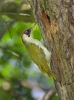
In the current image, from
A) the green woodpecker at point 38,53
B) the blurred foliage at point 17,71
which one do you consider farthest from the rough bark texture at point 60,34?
the blurred foliage at point 17,71

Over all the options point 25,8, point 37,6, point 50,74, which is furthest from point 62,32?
point 25,8

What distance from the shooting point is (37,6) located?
150 inches

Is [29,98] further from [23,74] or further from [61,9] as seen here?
[61,9]

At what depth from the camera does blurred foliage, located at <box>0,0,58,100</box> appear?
569 centimetres

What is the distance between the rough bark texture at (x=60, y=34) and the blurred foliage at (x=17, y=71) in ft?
3.90

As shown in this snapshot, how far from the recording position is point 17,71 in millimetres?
6902

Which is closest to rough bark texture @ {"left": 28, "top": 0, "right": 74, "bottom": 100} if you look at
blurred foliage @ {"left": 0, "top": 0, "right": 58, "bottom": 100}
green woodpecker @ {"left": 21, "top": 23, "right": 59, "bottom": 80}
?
green woodpecker @ {"left": 21, "top": 23, "right": 59, "bottom": 80}

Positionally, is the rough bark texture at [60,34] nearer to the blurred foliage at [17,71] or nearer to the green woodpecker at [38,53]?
the green woodpecker at [38,53]

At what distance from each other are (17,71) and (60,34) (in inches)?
134

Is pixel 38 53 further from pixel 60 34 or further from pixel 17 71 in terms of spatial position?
pixel 17 71

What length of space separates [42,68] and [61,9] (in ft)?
3.39

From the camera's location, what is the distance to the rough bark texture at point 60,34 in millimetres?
3516

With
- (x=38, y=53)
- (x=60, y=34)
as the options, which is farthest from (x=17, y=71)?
(x=60, y=34)

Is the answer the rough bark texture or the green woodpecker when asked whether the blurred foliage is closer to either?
the green woodpecker
